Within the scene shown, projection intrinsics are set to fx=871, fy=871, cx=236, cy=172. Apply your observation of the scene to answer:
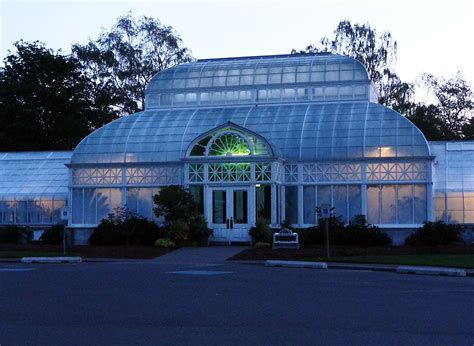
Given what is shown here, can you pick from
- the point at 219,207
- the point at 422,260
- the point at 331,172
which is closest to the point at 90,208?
the point at 219,207

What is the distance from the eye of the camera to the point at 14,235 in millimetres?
43531

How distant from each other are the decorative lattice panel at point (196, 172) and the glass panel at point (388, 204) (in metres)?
8.60

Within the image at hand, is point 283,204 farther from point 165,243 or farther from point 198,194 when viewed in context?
point 165,243

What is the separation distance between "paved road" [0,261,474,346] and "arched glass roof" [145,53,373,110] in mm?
21508

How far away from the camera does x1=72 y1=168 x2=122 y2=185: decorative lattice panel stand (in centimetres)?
4325

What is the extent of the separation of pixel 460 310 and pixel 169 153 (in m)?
28.2

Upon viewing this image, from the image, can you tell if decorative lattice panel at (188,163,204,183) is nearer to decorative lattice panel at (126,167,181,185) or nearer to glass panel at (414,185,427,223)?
decorative lattice panel at (126,167,181,185)

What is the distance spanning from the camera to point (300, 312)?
50.9 feet

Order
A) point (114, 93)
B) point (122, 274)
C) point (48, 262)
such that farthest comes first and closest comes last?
point (114, 93)
point (48, 262)
point (122, 274)

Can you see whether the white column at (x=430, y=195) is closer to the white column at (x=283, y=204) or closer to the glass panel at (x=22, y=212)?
the white column at (x=283, y=204)

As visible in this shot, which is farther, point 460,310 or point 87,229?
point 87,229

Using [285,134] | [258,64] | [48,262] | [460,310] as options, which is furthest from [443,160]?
[460,310]

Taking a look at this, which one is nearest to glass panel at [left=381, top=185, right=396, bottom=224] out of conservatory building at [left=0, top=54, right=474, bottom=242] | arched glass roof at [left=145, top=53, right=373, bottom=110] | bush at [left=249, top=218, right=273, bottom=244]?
conservatory building at [left=0, top=54, right=474, bottom=242]

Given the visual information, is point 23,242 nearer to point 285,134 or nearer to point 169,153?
point 169,153
